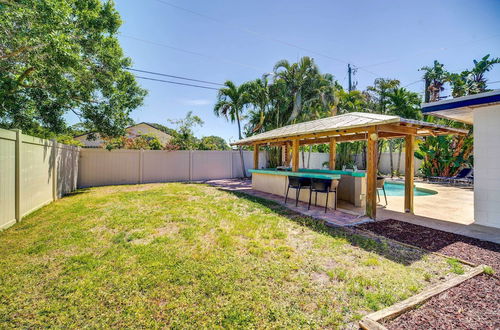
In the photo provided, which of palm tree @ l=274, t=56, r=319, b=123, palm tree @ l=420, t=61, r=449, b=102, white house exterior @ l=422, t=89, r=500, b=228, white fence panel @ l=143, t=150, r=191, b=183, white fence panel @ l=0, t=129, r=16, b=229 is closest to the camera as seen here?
white fence panel @ l=0, t=129, r=16, b=229

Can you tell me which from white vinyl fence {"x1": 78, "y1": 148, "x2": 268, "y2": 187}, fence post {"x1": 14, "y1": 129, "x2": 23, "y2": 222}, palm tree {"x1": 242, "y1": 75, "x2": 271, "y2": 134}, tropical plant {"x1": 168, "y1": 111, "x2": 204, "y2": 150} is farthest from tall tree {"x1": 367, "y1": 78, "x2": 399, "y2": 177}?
fence post {"x1": 14, "y1": 129, "x2": 23, "y2": 222}

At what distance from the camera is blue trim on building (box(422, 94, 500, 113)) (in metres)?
4.59

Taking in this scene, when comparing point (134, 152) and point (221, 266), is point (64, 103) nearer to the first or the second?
point (134, 152)

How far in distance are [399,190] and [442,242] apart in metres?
8.75

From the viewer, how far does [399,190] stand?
11578 millimetres

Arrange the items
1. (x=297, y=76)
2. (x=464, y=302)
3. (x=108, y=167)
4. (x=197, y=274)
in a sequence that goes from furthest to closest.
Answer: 1. (x=297, y=76)
2. (x=108, y=167)
3. (x=197, y=274)
4. (x=464, y=302)

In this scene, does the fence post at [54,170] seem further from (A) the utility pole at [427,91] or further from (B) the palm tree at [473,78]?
(A) the utility pole at [427,91]

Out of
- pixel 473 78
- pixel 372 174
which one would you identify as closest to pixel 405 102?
pixel 473 78

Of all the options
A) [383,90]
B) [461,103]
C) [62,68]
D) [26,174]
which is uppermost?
[383,90]

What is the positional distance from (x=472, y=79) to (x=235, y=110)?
1610 cm

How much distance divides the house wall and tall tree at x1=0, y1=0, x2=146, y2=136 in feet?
32.6

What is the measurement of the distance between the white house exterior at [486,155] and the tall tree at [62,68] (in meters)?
9.50

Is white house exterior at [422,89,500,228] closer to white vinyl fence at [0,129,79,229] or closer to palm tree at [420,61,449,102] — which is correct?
white vinyl fence at [0,129,79,229]

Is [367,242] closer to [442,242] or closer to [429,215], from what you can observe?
[442,242]
